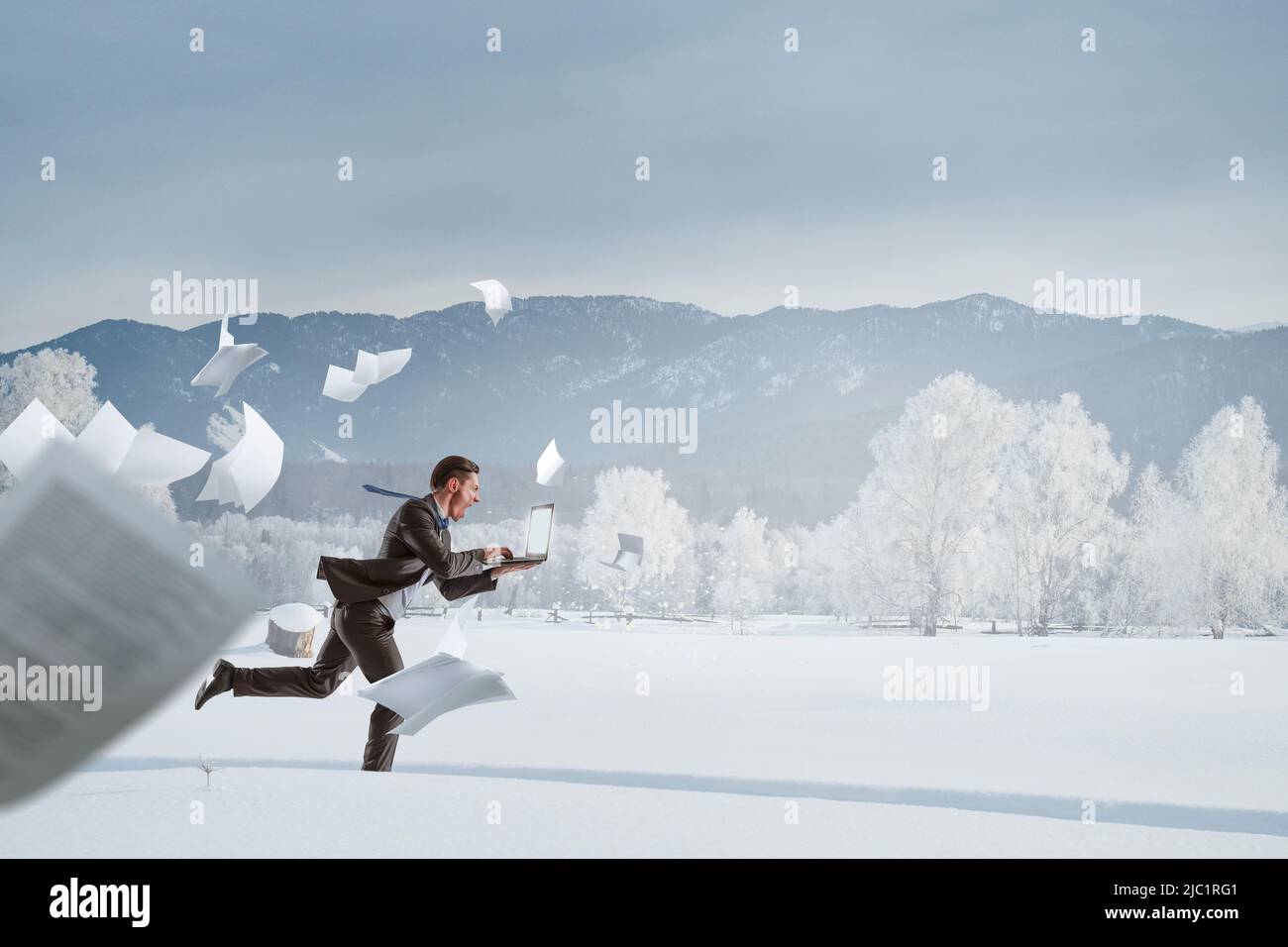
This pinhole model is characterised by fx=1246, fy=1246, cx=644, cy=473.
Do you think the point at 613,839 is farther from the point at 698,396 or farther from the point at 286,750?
the point at 698,396

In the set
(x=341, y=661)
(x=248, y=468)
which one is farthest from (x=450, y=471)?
(x=248, y=468)

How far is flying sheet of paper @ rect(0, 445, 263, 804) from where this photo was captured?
6.76 metres

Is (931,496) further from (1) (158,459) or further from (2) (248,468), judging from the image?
(1) (158,459)

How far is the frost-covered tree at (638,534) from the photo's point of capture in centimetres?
4675

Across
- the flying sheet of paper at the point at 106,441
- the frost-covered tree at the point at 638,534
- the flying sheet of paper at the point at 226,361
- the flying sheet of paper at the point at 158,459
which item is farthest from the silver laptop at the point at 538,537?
the frost-covered tree at the point at 638,534

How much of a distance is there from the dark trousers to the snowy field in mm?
413

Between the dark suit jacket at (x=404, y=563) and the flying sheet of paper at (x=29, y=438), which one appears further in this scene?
the flying sheet of paper at (x=29, y=438)

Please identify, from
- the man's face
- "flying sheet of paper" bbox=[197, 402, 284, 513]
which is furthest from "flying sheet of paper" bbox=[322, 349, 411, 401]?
the man's face

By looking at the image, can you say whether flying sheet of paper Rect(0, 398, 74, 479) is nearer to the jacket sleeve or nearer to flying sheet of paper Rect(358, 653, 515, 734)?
the jacket sleeve

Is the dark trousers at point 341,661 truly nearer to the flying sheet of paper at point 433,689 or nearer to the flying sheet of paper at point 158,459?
the flying sheet of paper at point 433,689

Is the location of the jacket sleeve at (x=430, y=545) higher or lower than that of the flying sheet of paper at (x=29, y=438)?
lower

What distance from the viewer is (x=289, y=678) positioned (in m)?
7.09

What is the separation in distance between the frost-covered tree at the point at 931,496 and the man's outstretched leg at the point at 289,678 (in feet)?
96.3

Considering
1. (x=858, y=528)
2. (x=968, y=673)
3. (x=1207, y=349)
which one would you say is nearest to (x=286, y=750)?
(x=968, y=673)
